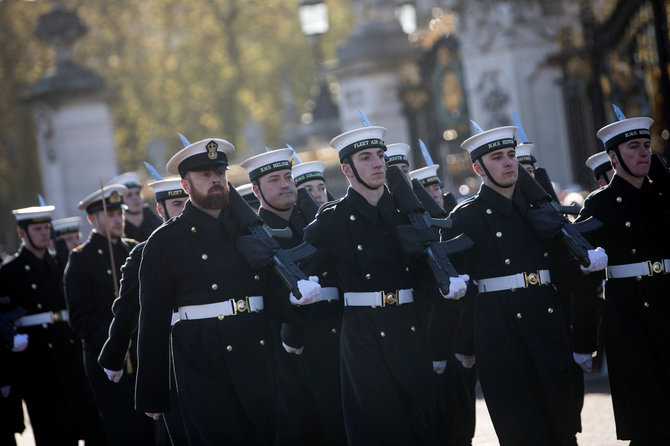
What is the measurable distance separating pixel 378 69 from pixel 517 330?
11981 millimetres

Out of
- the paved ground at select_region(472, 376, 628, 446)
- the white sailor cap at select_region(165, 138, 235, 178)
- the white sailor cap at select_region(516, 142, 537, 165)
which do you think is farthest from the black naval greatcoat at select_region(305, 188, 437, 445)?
the paved ground at select_region(472, 376, 628, 446)

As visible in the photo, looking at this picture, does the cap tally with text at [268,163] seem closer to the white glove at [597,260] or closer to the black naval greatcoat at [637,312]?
the black naval greatcoat at [637,312]

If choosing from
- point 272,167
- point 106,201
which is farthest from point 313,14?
point 272,167

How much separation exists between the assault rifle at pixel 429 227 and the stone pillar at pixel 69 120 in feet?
45.9

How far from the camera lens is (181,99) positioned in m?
44.8

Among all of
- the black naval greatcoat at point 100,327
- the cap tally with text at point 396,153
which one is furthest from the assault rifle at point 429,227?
the black naval greatcoat at point 100,327

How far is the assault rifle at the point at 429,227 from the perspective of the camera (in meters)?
7.11

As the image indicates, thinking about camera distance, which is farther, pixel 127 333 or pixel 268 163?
pixel 268 163

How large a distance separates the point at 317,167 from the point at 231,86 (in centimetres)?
3604

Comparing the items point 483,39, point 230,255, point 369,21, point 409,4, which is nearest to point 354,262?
point 230,255

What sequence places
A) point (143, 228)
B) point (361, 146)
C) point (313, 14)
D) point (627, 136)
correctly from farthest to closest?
1. point (313, 14)
2. point (143, 228)
3. point (627, 136)
4. point (361, 146)

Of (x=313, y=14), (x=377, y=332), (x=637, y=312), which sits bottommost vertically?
(x=637, y=312)

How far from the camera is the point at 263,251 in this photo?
7.01 meters

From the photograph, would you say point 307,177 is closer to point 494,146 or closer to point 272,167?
point 272,167
